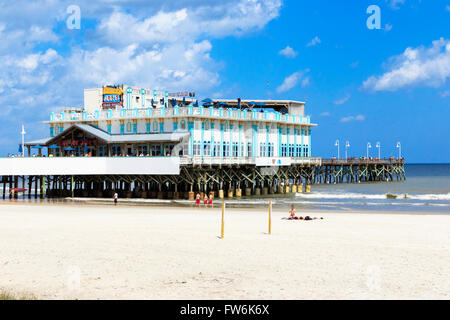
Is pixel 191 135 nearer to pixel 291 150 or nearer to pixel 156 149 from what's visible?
pixel 156 149

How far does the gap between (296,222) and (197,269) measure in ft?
43.7

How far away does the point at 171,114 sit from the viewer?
50.9 metres

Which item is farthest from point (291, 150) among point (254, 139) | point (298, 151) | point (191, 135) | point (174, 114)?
point (174, 114)

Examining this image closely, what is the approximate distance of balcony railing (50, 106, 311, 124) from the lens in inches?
1998

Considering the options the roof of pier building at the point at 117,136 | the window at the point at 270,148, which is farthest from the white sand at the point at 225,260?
the window at the point at 270,148

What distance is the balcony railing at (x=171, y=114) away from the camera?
50750 mm

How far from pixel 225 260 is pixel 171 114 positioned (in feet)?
115

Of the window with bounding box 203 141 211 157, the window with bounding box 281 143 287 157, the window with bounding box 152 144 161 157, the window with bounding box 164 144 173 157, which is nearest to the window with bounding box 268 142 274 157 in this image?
the window with bounding box 281 143 287 157

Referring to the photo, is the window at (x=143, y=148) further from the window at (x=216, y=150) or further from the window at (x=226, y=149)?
the window at (x=226, y=149)

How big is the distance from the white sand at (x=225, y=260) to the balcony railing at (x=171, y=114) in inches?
946

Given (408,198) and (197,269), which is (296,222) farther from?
(408,198)
